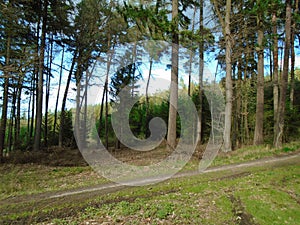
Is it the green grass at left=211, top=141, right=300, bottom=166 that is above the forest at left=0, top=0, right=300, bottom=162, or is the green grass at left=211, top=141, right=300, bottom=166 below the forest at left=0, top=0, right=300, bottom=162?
below

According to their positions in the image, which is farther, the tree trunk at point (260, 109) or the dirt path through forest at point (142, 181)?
the tree trunk at point (260, 109)

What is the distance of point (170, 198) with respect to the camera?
168 inches

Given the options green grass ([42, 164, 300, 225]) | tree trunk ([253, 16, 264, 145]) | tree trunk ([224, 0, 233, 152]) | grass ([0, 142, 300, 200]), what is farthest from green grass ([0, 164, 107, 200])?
tree trunk ([253, 16, 264, 145])

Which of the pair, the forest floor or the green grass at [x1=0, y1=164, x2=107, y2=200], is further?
the green grass at [x1=0, y1=164, x2=107, y2=200]

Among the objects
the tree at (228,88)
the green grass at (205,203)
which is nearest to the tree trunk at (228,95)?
the tree at (228,88)

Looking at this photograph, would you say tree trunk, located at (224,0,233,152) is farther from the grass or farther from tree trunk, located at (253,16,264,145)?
tree trunk, located at (253,16,264,145)

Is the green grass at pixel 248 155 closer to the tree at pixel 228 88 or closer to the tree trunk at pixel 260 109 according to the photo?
the tree at pixel 228 88

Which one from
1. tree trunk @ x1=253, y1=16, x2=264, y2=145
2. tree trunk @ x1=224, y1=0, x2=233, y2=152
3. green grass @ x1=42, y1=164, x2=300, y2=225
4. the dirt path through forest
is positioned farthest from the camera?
tree trunk @ x1=253, y1=16, x2=264, y2=145

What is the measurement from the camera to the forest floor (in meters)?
3.49

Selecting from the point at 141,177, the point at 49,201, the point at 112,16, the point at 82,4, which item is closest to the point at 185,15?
the point at 112,16

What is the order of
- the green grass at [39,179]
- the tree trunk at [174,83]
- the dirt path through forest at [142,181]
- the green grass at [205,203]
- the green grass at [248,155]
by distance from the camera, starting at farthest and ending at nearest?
1. the tree trunk at [174,83]
2. the green grass at [248,155]
3. the green grass at [39,179]
4. the dirt path through forest at [142,181]
5. the green grass at [205,203]

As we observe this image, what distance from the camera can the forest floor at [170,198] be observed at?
3.49 metres

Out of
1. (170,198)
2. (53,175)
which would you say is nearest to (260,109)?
(170,198)

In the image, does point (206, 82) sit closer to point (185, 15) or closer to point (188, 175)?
point (185, 15)
